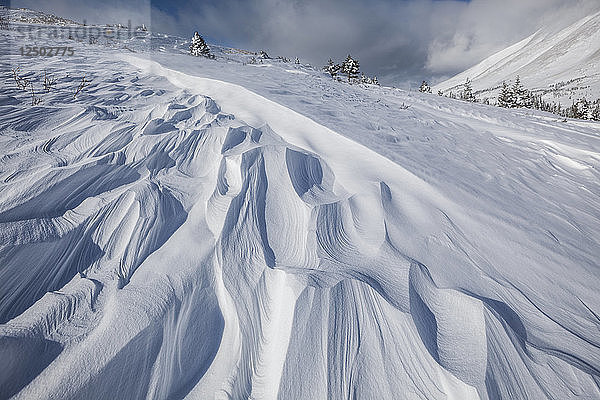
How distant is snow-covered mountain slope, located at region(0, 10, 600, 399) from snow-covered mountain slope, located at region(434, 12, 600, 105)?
109137 mm

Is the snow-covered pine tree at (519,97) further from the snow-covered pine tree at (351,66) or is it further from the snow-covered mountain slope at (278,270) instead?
the snow-covered mountain slope at (278,270)

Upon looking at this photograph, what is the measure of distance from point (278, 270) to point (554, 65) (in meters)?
209

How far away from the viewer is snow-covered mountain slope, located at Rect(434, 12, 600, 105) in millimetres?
91938

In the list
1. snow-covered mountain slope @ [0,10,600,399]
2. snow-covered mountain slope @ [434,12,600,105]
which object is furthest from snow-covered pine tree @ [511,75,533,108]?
snow-covered mountain slope @ [434,12,600,105]

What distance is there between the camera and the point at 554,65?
136m

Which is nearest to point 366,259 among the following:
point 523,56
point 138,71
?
point 138,71

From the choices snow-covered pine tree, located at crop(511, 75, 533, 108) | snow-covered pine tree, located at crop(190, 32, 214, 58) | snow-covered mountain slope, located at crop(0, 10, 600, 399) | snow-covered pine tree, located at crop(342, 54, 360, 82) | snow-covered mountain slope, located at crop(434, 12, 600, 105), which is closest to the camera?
snow-covered mountain slope, located at crop(0, 10, 600, 399)

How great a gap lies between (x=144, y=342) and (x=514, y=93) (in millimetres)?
36077

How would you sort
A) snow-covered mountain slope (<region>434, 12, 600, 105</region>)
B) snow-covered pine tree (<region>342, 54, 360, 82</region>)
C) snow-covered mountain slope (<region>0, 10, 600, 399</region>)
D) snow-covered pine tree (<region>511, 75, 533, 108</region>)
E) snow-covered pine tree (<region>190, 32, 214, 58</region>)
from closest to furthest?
snow-covered mountain slope (<region>0, 10, 600, 399</region>) → snow-covered pine tree (<region>190, 32, 214, 58</region>) → snow-covered pine tree (<region>342, 54, 360, 82</region>) → snow-covered pine tree (<region>511, 75, 533, 108</region>) → snow-covered mountain slope (<region>434, 12, 600, 105</region>)

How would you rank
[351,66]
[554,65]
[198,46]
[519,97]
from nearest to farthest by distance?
[198,46] → [351,66] → [519,97] → [554,65]

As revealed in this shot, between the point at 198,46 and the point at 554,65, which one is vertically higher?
the point at 554,65

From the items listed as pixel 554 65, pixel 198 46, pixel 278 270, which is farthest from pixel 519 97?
pixel 554 65

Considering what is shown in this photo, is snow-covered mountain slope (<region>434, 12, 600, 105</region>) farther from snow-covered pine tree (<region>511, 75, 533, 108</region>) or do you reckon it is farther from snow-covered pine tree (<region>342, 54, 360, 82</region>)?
snow-covered pine tree (<region>342, 54, 360, 82</region>)

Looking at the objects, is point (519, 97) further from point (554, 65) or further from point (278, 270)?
point (554, 65)
